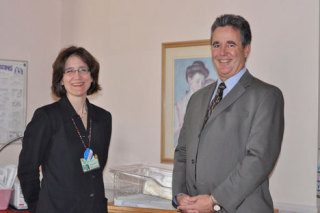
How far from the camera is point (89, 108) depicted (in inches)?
87.8

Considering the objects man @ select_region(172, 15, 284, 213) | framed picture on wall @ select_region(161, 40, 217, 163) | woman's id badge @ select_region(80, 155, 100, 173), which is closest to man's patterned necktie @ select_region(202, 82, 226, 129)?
man @ select_region(172, 15, 284, 213)

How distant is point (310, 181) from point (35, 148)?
1.34m

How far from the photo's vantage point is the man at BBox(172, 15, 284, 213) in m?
1.71

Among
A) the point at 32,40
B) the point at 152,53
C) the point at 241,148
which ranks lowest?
the point at 241,148

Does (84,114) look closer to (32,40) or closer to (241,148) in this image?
(241,148)

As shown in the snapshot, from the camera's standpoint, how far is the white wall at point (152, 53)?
2.35 metres

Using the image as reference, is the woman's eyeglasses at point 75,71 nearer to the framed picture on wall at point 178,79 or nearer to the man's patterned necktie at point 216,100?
the man's patterned necktie at point 216,100

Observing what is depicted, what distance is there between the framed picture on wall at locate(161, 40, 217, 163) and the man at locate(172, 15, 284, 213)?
751mm

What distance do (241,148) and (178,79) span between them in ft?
3.64

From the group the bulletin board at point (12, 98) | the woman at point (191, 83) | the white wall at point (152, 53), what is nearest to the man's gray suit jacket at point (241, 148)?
the white wall at point (152, 53)

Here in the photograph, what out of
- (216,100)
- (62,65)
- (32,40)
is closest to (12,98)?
(32,40)

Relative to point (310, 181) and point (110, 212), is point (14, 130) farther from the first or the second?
point (310, 181)

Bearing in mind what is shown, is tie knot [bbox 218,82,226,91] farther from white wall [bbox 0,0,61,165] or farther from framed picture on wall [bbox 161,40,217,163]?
white wall [bbox 0,0,61,165]

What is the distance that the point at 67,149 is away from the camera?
6.73 feet
